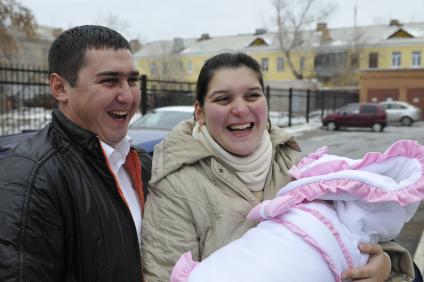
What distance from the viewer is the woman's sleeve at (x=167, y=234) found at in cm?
172

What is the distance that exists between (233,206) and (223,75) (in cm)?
56

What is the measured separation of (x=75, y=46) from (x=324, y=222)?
1137 mm

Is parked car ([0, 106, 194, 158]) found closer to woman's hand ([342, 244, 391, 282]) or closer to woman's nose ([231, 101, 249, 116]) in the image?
woman's nose ([231, 101, 249, 116])

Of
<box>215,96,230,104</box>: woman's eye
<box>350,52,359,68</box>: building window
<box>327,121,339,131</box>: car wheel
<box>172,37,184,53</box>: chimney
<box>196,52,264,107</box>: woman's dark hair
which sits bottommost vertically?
<box>327,121,339,131</box>: car wheel

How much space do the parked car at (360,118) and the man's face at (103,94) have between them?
75.0 feet

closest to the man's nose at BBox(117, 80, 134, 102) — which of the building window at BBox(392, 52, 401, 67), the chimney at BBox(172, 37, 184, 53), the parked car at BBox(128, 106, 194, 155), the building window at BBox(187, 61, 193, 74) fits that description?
the parked car at BBox(128, 106, 194, 155)

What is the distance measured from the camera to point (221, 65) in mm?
1939

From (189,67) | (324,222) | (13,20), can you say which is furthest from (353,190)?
(189,67)

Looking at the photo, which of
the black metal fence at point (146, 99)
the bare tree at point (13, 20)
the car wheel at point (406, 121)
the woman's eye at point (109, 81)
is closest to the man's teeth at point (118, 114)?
the woman's eye at point (109, 81)

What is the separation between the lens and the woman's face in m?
1.90

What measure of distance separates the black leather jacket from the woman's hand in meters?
0.80

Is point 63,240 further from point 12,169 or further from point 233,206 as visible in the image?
point 233,206

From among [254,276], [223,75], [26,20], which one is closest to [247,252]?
[254,276]

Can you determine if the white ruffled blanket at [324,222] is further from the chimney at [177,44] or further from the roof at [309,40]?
the chimney at [177,44]
